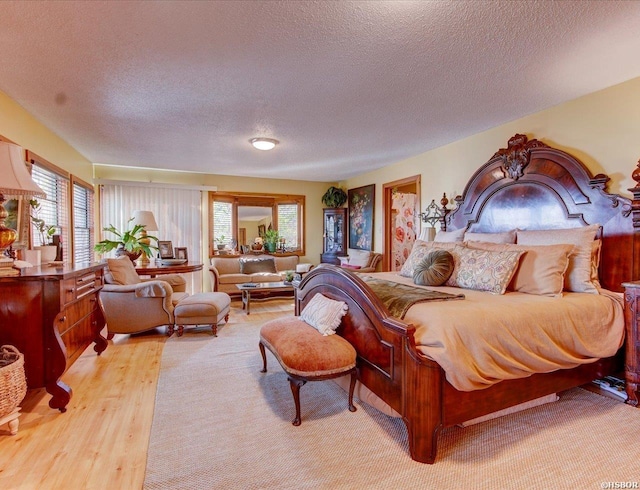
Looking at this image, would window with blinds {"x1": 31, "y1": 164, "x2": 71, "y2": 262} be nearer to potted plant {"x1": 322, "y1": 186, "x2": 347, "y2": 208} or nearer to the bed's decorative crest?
potted plant {"x1": 322, "y1": 186, "x2": 347, "y2": 208}

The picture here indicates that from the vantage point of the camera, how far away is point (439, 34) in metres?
2.03

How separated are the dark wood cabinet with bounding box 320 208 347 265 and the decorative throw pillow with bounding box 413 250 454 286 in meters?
4.16

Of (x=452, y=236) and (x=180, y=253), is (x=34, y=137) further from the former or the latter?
(x=452, y=236)

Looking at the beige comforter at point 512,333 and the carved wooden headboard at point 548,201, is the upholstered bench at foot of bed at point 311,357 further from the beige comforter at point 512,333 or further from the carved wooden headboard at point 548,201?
the carved wooden headboard at point 548,201

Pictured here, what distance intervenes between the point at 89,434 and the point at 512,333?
2641 millimetres

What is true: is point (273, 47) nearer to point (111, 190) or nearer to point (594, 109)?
point (594, 109)

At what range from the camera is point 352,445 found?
75.7 inches

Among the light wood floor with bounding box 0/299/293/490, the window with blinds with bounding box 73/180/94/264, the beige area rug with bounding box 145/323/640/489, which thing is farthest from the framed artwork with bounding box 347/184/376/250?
the window with blinds with bounding box 73/180/94/264

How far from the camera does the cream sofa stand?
19.7ft

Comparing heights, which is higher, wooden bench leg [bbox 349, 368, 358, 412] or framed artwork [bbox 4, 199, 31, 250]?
framed artwork [bbox 4, 199, 31, 250]

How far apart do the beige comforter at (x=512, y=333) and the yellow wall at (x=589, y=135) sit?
118cm

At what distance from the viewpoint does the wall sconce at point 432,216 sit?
14.6 ft

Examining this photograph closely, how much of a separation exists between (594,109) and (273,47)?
2.84m

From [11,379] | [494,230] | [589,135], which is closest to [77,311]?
[11,379]
